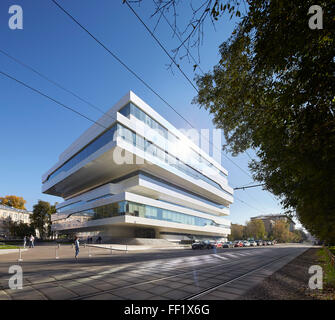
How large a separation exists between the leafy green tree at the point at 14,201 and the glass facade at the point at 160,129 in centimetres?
7869

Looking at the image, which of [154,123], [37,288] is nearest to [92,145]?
[154,123]

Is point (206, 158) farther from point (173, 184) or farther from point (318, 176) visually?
point (318, 176)

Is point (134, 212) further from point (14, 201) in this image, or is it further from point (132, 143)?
point (14, 201)

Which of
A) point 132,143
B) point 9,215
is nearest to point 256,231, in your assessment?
point 132,143

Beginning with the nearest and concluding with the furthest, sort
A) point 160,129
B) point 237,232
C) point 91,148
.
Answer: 1. point 91,148
2. point 160,129
3. point 237,232

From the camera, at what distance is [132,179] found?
142ft

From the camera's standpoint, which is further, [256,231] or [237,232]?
[237,232]

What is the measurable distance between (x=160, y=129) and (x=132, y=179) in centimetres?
1395

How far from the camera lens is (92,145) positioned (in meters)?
45.8

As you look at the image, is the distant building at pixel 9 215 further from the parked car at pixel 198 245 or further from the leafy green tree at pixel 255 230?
the leafy green tree at pixel 255 230

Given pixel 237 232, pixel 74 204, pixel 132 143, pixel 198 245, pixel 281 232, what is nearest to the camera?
pixel 198 245

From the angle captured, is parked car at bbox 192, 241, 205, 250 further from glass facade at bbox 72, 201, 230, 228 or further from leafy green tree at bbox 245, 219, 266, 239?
leafy green tree at bbox 245, 219, 266, 239

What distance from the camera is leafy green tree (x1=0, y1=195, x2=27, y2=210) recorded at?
89075 millimetres

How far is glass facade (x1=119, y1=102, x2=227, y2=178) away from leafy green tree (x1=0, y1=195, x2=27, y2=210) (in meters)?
78.7
